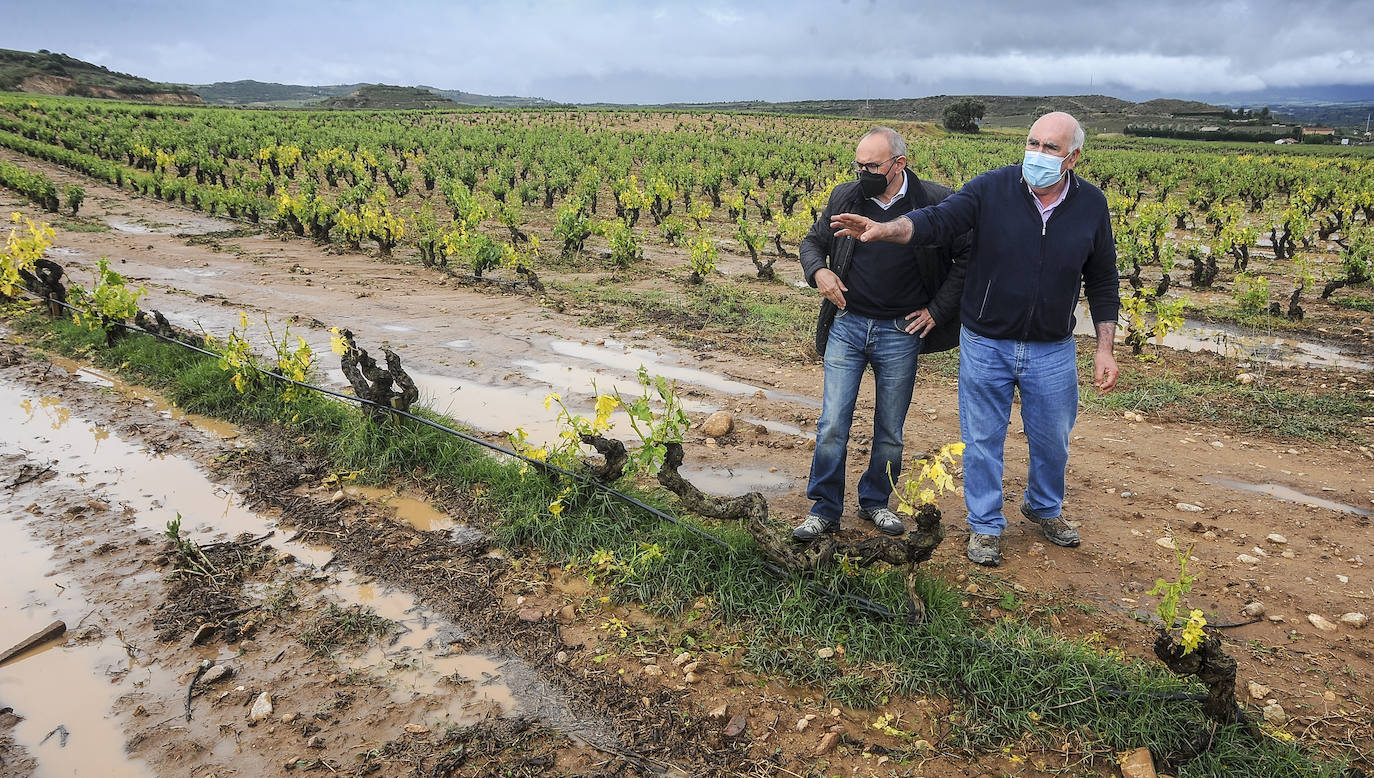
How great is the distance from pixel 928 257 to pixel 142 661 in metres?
4.19

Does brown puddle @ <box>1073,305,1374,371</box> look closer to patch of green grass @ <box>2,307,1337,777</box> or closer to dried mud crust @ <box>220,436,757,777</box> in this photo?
patch of green grass @ <box>2,307,1337,777</box>

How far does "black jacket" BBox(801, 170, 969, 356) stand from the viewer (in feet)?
12.4

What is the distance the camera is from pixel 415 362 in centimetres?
756

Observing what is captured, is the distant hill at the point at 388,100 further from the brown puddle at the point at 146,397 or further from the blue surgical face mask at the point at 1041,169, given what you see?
the blue surgical face mask at the point at 1041,169

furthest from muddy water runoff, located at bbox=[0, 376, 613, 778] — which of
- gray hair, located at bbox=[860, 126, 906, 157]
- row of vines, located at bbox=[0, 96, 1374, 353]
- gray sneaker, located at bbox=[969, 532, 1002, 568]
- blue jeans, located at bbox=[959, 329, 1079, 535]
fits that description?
row of vines, located at bbox=[0, 96, 1374, 353]

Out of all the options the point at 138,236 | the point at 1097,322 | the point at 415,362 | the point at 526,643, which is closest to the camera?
the point at 526,643

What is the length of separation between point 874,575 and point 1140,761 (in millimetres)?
1297

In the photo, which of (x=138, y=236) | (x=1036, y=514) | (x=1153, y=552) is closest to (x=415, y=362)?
(x=1036, y=514)

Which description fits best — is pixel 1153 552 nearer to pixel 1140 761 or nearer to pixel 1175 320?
pixel 1140 761

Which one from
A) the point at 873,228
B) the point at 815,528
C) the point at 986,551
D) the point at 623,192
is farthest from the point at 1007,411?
the point at 623,192

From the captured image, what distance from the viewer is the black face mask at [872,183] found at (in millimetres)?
3682

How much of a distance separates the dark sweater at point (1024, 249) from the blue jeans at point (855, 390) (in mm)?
457

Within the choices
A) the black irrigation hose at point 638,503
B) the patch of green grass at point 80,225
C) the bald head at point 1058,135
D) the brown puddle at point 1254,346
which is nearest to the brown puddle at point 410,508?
the black irrigation hose at point 638,503

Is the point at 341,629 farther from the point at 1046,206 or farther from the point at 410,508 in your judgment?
the point at 1046,206
